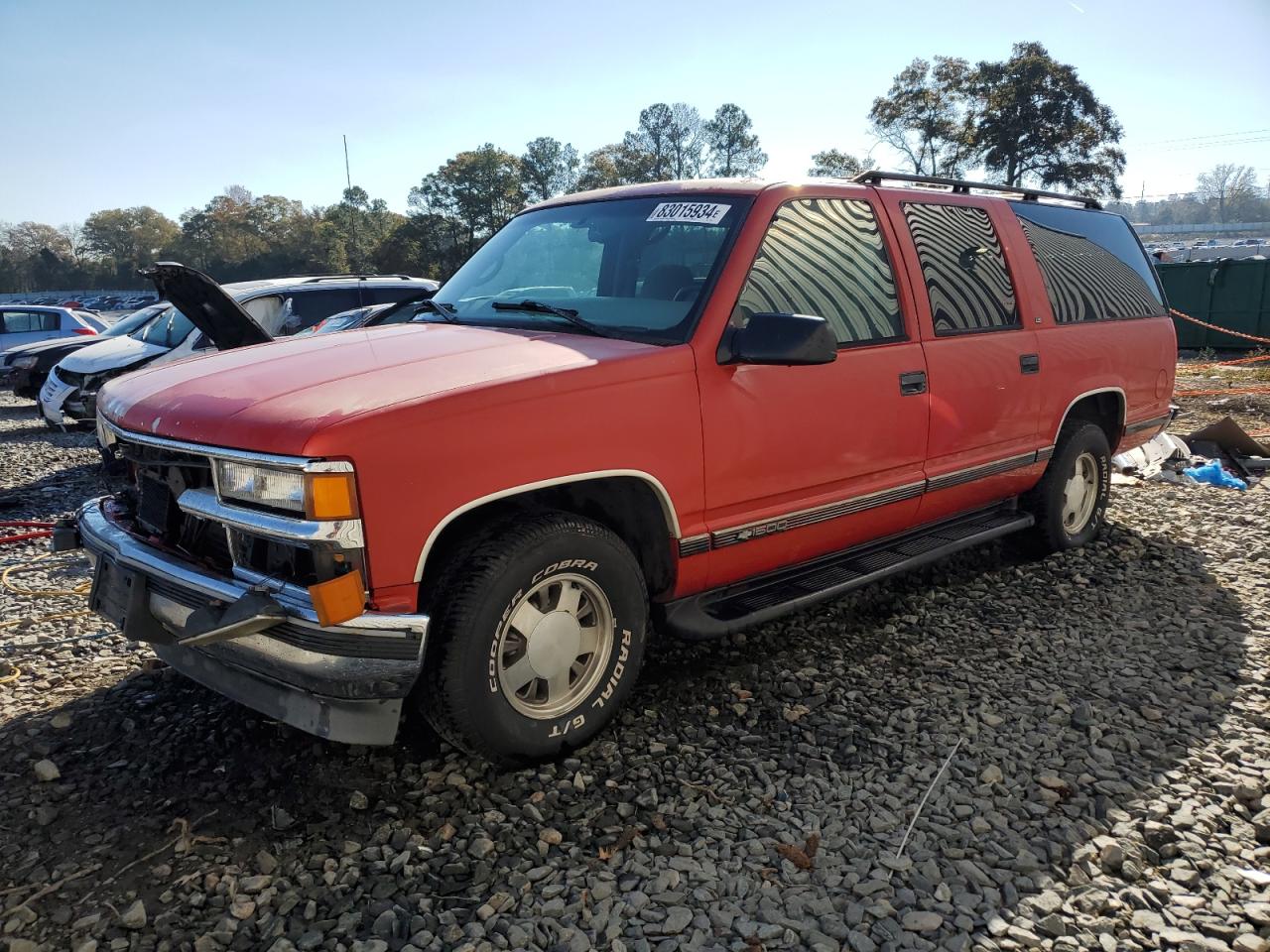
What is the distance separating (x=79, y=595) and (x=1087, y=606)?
17.1ft

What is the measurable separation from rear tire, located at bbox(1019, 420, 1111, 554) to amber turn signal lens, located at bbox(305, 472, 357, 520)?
12.9 ft

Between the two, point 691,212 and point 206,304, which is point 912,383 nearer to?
point 691,212

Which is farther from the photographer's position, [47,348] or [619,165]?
[619,165]

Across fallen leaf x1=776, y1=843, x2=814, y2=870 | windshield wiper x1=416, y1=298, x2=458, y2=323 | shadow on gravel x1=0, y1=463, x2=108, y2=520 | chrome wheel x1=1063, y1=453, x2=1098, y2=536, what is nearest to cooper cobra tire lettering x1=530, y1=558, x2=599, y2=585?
fallen leaf x1=776, y1=843, x2=814, y2=870

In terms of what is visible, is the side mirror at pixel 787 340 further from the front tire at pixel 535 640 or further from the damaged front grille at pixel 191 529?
the damaged front grille at pixel 191 529

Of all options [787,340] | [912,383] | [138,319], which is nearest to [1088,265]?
[912,383]

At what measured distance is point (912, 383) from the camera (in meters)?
3.81

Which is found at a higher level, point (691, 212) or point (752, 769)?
point (691, 212)

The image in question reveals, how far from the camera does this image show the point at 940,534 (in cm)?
432

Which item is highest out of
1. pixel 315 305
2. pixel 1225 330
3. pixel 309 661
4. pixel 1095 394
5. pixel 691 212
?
pixel 691 212

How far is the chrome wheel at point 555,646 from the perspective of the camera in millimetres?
2822

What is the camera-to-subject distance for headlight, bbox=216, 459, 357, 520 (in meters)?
2.33

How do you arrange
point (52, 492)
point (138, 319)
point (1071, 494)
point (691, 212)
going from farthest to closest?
point (138, 319) < point (52, 492) < point (1071, 494) < point (691, 212)

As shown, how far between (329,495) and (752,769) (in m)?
1.66
